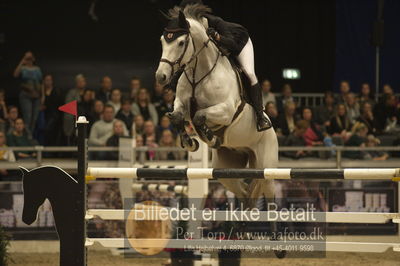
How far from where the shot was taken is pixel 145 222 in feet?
23.4

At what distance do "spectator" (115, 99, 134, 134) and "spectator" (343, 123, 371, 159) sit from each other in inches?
107

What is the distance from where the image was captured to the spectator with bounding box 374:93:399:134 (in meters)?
9.98

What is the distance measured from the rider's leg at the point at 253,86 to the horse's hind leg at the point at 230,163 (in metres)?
0.51

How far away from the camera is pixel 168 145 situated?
865 centimetres

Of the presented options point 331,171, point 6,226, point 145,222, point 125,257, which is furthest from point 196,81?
point 6,226

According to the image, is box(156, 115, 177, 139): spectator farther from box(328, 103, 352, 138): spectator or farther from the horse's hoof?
the horse's hoof

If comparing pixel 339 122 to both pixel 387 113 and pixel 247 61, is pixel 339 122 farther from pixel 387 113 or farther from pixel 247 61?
pixel 247 61

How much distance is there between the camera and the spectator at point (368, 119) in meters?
9.64

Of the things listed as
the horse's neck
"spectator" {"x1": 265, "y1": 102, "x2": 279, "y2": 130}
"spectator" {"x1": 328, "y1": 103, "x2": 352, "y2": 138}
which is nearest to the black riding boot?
the horse's neck

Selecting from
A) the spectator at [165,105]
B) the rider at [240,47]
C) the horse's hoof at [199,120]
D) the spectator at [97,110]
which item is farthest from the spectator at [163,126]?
the horse's hoof at [199,120]

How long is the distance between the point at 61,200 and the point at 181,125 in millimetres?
1165

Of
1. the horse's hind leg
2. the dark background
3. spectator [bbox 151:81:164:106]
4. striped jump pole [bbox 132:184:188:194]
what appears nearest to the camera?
the horse's hind leg

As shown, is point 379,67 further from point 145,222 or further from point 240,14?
point 145,222

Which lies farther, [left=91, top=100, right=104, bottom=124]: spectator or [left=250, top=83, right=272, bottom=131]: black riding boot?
[left=91, top=100, right=104, bottom=124]: spectator
